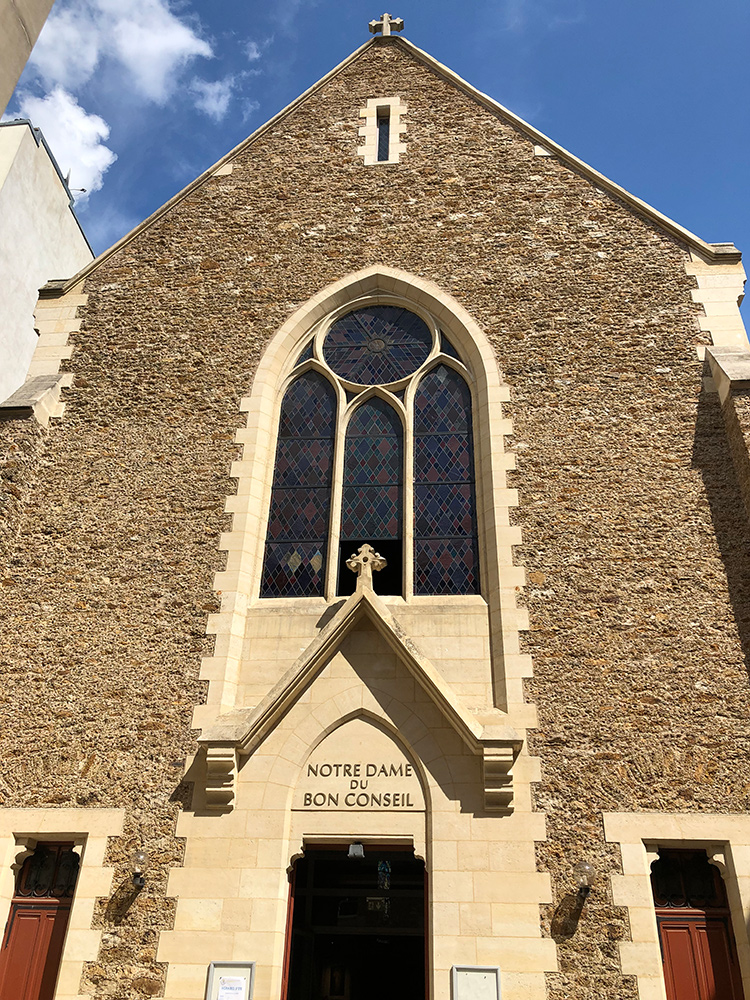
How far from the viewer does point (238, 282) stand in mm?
10148

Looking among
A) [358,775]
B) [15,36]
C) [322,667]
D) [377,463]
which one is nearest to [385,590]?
[322,667]

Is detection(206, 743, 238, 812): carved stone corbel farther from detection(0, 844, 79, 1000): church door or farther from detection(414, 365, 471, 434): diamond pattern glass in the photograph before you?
detection(414, 365, 471, 434): diamond pattern glass

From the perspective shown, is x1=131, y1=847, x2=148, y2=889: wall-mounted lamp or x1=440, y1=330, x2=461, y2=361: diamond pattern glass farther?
x1=440, y1=330, x2=461, y2=361: diamond pattern glass

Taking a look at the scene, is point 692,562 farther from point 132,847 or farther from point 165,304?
point 165,304

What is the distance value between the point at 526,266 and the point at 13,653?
24.4 feet

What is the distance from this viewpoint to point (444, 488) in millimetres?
8719

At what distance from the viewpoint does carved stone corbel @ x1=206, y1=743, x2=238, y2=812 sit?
6.88 m

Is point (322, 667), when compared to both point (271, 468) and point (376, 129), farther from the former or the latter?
point (376, 129)

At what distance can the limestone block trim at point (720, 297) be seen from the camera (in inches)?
348

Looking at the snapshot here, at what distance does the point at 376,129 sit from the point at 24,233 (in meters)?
7.79

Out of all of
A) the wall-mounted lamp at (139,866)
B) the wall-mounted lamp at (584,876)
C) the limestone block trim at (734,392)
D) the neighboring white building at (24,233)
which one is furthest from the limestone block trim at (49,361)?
the limestone block trim at (734,392)

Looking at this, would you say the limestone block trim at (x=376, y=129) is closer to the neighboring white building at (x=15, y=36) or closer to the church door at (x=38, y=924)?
the neighboring white building at (x=15, y=36)

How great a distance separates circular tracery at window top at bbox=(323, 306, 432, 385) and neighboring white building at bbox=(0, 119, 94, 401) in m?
7.65

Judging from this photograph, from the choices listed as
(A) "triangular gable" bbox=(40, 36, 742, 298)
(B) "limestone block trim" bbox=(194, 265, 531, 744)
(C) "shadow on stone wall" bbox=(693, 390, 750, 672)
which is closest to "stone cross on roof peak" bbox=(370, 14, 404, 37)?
(A) "triangular gable" bbox=(40, 36, 742, 298)
